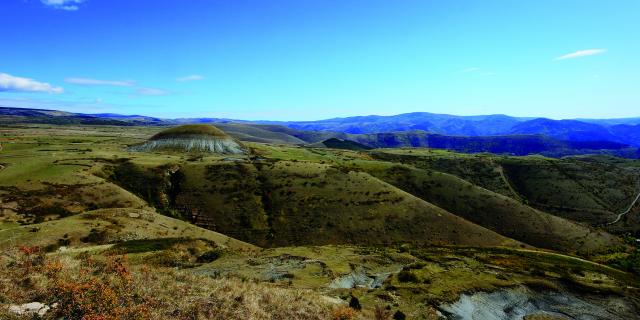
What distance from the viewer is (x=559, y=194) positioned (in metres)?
171

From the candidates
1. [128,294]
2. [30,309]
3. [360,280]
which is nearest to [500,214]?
[360,280]

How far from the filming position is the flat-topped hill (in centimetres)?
17188

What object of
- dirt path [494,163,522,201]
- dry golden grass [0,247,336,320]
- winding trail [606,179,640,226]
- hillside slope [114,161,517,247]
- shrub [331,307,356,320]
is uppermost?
dry golden grass [0,247,336,320]

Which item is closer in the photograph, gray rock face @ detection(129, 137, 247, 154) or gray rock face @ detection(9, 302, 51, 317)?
gray rock face @ detection(9, 302, 51, 317)

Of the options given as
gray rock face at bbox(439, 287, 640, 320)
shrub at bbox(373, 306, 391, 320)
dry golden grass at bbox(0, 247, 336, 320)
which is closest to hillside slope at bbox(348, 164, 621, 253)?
gray rock face at bbox(439, 287, 640, 320)

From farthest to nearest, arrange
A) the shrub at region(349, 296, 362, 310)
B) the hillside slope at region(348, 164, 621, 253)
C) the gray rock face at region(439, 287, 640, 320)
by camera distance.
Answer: the hillside slope at region(348, 164, 621, 253), the gray rock face at region(439, 287, 640, 320), the shrub at region(349, 296, 362, 310)

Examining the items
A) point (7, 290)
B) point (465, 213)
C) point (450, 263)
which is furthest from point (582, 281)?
point (465, 213)

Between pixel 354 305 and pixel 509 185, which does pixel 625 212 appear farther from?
pixel 354 305

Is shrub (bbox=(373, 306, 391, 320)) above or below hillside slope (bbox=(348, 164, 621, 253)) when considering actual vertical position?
above

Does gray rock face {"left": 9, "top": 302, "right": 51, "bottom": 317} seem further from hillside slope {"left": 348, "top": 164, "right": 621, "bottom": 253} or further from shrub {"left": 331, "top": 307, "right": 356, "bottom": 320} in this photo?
hillside slope {"left": 348, "top": 164, "right": 621, "bottom": 253}

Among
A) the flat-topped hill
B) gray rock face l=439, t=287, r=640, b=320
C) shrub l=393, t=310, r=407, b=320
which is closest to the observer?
shrub l=393, t=310, r=407, b=320

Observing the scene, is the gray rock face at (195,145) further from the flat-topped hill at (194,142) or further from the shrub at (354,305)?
the shrub at (354,305)

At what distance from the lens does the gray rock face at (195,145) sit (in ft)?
562

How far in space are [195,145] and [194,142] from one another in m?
3.03
